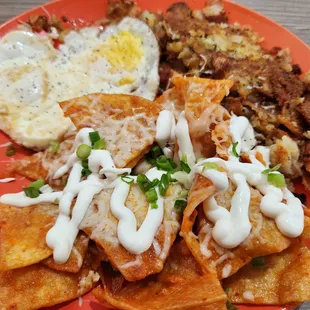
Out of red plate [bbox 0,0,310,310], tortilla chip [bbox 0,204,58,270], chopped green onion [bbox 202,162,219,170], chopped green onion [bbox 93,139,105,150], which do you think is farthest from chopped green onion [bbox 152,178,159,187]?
red plate [bbox 0,0,310,310]

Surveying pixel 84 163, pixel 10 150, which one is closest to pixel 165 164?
pixel 84 163

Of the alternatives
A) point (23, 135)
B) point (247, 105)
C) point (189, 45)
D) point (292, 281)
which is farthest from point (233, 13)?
point (292, 281)

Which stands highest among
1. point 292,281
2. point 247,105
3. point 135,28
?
point 135,28

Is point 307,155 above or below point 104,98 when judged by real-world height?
below

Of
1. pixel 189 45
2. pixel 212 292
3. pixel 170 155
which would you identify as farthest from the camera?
pixel 189 45

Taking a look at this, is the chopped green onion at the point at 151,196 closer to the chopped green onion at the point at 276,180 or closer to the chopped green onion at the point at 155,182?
the chopped green onion at the point at 155,182

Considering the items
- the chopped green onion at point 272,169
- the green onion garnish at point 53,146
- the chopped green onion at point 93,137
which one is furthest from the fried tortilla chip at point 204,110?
the green onion garnish at point 53,146

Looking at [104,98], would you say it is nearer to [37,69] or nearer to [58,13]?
[37,69]
